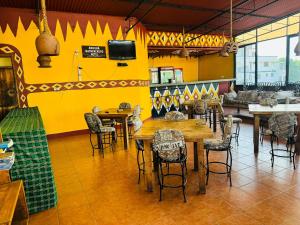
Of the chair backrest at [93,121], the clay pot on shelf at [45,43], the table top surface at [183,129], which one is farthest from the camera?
the chair backrest at [93,121]

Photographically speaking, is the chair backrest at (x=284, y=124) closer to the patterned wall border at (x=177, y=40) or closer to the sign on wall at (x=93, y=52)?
the sign on wall at (x=93, y=52)

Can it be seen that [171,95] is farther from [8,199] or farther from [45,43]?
[8,199]

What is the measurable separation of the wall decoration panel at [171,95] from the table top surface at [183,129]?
4.87m

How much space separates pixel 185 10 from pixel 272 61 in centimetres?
473

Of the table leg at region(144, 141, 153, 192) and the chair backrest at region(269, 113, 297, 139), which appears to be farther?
the chair backrest at region(269, 113, 297, 139)

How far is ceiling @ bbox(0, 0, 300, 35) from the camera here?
19.1 feet

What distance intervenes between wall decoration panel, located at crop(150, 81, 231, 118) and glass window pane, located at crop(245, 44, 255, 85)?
2.29 m

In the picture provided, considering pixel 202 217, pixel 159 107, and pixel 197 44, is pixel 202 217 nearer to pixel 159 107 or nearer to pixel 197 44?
pixel 159 107

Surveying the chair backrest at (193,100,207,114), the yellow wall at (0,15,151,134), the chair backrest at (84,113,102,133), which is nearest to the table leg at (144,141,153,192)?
the chair backrest at (84,113,102,133)

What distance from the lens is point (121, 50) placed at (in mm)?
6918

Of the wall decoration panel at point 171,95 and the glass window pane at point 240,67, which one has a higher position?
the glass window pane at point 240,67

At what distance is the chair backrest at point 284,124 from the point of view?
3.60m

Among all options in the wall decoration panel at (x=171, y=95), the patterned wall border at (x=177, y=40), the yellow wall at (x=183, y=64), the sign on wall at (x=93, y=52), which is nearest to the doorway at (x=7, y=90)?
the sign on wall at (x=93, y=52)

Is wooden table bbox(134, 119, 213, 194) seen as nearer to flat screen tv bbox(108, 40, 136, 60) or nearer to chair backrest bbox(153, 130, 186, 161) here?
chair backrest bbox(153, 130, 186, 161)
